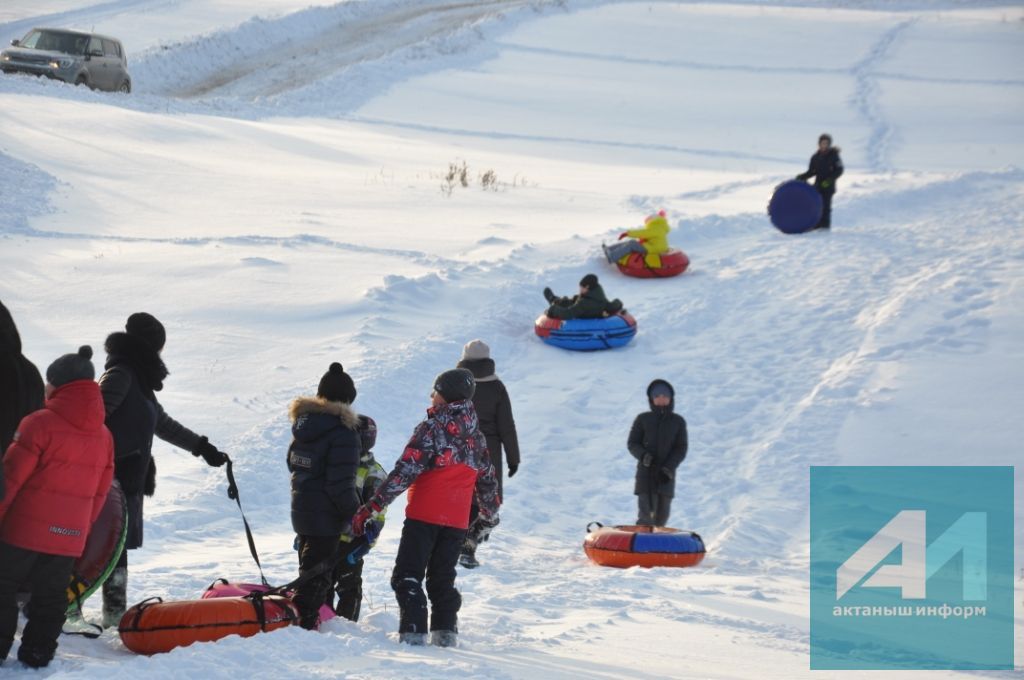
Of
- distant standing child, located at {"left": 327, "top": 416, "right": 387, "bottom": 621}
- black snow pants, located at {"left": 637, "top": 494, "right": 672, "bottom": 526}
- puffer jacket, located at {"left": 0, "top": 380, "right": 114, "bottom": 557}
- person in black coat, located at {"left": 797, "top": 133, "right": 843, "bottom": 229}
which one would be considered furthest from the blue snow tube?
puffer jacket, located at {"left": 0, "top": 380, "right": 114, "bottom": 557}

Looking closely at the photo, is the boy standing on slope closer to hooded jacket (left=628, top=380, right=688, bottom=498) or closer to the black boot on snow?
the black boot on snow

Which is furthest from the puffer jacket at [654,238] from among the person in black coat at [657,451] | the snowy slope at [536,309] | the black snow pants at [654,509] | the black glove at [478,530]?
the black glove at [478,530]

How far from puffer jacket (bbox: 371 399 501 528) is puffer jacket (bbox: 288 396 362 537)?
240 mm

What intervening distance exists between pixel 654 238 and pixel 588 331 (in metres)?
2.74

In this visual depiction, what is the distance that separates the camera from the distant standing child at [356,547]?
6.64 meters

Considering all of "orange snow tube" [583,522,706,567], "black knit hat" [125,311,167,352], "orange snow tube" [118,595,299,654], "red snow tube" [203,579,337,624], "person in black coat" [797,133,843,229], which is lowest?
"orange snow tube" [118,595,299,654]

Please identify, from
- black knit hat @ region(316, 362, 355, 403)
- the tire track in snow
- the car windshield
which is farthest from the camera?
the car windshield

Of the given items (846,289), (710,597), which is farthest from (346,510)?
(846,289)

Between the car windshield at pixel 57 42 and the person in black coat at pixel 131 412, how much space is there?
73.4 feet

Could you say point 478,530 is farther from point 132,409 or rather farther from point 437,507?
point 132,409

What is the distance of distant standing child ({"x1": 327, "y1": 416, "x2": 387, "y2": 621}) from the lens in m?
6.64

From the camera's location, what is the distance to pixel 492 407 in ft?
29.6

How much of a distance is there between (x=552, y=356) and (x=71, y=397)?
902cm

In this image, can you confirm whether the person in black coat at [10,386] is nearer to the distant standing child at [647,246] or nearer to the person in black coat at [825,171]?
the distant standing child at [647,246]
